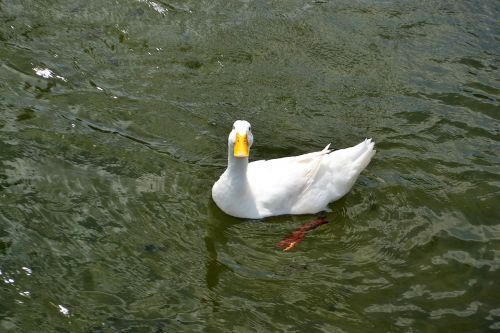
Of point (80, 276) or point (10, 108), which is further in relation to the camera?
point (10, 108)

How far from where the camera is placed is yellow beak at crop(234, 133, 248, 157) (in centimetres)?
639

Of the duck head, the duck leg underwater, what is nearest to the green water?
the duck leg underwater

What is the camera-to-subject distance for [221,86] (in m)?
8.59

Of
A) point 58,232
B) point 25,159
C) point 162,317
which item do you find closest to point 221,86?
point 25,159

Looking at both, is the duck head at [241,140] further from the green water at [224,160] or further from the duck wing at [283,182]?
the green water at [224,160]

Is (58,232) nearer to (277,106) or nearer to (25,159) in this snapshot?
(25,159)

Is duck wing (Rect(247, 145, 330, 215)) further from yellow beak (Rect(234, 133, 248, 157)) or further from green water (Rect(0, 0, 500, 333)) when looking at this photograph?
yellow beak (Rect(234, 133, 248, 157))

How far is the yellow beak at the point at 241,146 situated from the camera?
21.0ft

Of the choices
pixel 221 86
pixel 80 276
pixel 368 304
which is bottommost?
pixel 368 304

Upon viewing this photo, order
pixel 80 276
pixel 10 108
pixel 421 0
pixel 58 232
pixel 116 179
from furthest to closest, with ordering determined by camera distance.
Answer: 1. pixel 421 0
2. pixel 10 108
3. pixel 116 179
4. pixel 58 232
5. pixel 80 276

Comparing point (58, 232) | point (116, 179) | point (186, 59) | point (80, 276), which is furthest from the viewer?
point (186, 59)

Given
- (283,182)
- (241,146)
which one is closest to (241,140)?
(241,146)

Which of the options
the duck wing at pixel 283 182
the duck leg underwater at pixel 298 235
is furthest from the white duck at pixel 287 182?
the duck leg underwater at pixel 298 235

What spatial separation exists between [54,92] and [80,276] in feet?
9.60
